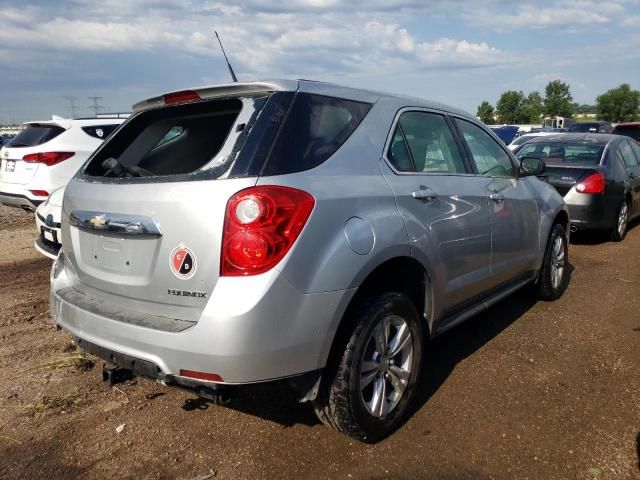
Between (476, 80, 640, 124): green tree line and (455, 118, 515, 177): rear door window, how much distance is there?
273ft

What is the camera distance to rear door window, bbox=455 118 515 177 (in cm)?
392

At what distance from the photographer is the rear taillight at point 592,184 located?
281 inches

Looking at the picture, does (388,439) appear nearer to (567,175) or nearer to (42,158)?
(567,175)

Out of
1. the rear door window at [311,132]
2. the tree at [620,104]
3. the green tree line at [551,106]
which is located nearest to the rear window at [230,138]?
the rear door window at [311,132]

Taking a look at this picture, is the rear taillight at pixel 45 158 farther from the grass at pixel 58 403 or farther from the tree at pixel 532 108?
the tree at pixel 532 108

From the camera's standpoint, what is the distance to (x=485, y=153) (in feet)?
13.5

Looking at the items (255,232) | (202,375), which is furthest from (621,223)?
(202,375)

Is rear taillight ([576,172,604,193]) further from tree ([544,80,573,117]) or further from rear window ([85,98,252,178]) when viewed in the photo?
tree ([544,80,573,117])

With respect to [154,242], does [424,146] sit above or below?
above

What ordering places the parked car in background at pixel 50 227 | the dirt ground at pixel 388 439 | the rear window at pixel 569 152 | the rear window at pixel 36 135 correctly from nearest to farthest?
the dirt ground at pixel 388 439 → the parked car in background at pixel 50 227 → the rear window at pixel 569 152 → the rear window at pixel 36 135

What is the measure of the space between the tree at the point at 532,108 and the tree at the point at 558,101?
1.18m

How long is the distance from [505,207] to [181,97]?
2.38 meters

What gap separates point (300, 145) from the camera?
2.53 m

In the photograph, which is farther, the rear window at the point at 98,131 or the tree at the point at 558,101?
the tree at the point at 558,101
